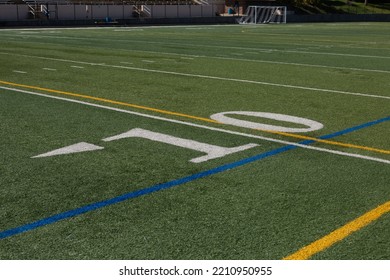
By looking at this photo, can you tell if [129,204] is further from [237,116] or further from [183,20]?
[183,20]

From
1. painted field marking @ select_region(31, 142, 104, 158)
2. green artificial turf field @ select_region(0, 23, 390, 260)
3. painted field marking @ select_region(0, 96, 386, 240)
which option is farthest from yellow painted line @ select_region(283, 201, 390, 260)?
painted field marking @ select_region(31, 142, 104, 158)

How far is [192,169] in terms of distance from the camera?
17.3 feet

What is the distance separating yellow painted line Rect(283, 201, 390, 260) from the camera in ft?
11.8

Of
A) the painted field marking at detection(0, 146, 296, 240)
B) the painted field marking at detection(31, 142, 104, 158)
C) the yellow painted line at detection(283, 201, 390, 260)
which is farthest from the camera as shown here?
the painted field marking at detection(31, 142, 104, 158)

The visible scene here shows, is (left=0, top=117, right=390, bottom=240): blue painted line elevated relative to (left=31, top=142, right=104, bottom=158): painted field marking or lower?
lower

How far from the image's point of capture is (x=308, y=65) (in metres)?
14.2

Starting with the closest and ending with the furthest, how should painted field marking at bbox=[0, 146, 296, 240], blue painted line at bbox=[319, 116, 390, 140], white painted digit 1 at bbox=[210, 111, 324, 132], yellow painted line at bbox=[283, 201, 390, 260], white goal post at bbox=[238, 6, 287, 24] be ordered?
yellow painted line at bbox=[283, 201, 390, 260], painted field marking at bbox=[0, 146, 296, 240], blue painted line at bbox=[319, 116, 390, 140], white painted digit 1 at bbox=[210, 111, 324, 132], white goal post at bbox=[238, 6, 287, 24]

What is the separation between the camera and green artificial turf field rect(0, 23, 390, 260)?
12.5 feet

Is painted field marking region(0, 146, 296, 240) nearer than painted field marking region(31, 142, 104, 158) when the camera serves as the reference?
Yes

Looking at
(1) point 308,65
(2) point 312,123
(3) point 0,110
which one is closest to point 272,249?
(2) point 312,123

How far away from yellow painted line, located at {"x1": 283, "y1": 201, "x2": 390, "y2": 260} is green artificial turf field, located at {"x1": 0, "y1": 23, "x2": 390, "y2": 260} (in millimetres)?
12

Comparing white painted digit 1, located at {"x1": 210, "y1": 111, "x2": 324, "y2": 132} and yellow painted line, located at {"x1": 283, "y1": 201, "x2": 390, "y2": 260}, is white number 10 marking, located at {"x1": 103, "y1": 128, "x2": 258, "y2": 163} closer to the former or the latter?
white painted digit 1, located at {"x1": 210, "y1": 111, "x2": 324, "y2": 132}

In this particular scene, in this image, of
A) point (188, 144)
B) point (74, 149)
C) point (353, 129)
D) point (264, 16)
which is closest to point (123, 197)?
point (74, 149)

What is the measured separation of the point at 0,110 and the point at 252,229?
4.92m
